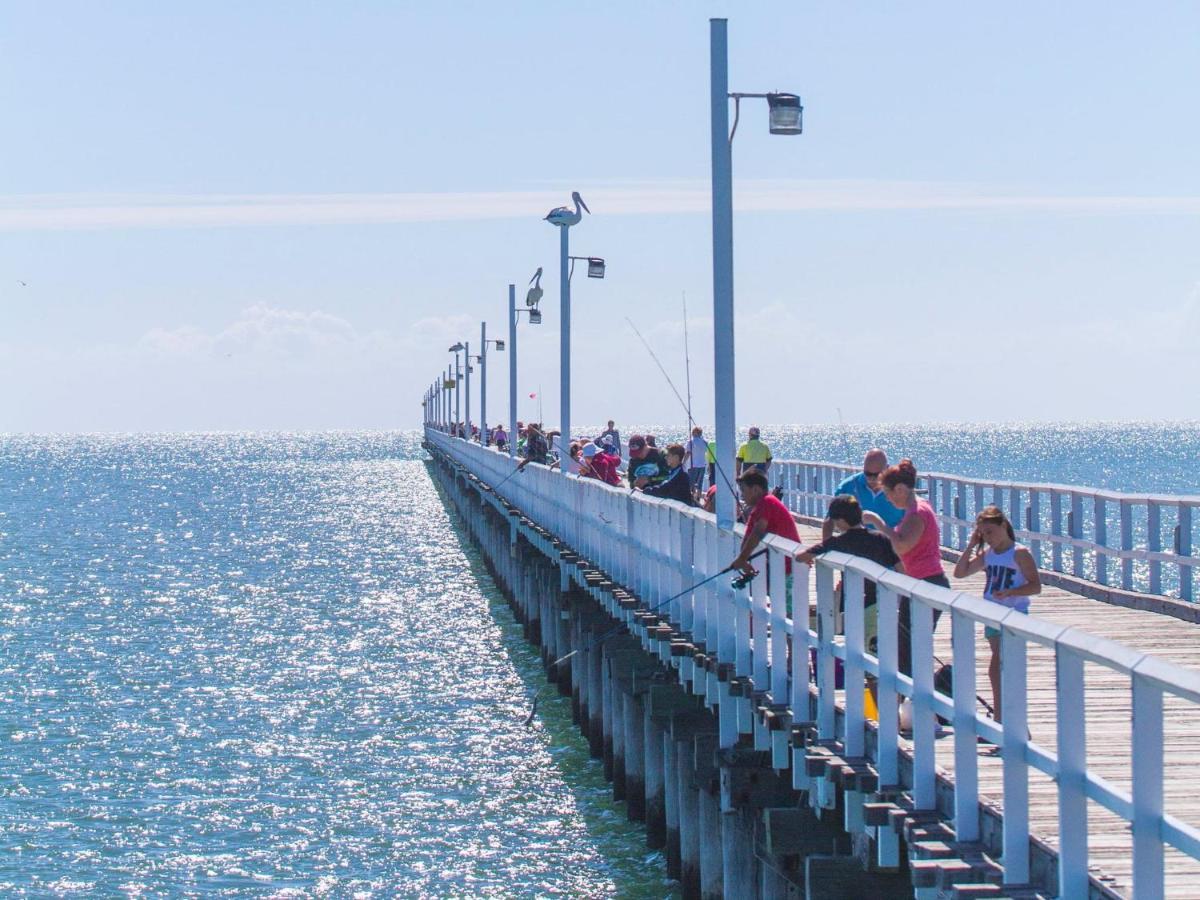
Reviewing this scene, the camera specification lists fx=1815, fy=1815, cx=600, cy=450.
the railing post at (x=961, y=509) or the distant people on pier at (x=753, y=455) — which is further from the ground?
the distant people on pier at (x=753, y=455)

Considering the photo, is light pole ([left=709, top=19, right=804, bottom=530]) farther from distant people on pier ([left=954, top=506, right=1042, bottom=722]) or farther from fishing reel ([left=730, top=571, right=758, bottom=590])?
distant people on pier ([left=954, top=506, right=1042, bottom=722])

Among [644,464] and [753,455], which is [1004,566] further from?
[753,455]

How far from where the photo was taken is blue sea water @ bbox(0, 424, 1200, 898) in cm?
1709

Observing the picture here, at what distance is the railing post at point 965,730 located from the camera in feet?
22.5

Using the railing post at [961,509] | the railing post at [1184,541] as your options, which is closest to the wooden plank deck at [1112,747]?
the railing post at [1184,541]

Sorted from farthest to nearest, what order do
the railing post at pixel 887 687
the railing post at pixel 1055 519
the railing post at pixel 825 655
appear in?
the railing post at pixel 1055 519, the railing post at pixel 825 655, the railing post at pixel 887 687

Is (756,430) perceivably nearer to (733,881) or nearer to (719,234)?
(719,234)

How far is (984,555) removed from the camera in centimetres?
956

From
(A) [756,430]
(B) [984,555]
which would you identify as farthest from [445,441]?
(B) [984,555]

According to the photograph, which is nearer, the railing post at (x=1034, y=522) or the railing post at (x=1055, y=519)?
the railing post at (x=1055, y=519)

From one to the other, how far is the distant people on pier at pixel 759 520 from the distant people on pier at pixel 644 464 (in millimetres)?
8166

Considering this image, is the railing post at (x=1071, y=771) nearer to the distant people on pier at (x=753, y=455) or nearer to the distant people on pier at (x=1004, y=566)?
the distant people on pier at (x=1004, y=566)

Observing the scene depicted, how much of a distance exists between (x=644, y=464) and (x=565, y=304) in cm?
751

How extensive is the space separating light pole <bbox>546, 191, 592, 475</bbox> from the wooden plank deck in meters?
12.6
